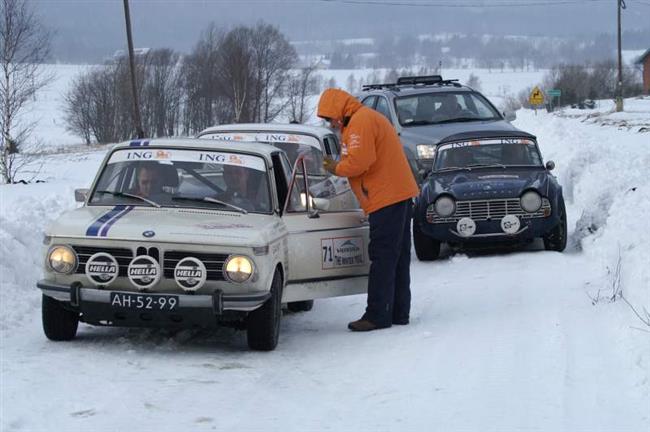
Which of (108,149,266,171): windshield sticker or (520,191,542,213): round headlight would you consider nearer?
(108,149,266,171): windshield sticker

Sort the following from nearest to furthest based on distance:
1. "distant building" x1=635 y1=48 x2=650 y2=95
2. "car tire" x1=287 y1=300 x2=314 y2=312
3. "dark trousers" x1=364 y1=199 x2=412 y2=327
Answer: "dark trousers" x1=364 y1=199 x2=412 y2=327
"car tire" x1=287 y1=300 x2=314 y2=312
"distant building" x1=635 y1=48 x2=650 y2=95

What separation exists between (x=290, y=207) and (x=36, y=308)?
257 cm

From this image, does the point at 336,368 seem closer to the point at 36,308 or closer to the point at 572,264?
the point at 36,308

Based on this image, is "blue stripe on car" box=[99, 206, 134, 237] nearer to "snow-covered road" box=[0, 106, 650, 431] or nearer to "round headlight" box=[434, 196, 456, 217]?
"snow-covered road" box=[0, 106, 650, 431]

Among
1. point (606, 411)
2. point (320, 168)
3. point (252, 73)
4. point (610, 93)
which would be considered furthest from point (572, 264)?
point (610, 93)

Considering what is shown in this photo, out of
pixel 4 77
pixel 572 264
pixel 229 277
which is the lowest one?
pixel 572 264

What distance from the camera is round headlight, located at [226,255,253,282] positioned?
734 cm

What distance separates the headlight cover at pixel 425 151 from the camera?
52.3 ft

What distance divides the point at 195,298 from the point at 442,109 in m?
10.9

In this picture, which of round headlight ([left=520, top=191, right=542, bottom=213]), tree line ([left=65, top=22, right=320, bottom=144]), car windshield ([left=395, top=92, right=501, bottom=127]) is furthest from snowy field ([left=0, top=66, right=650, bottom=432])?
tree line ([left=65, top=22, right=320, bottom=144])

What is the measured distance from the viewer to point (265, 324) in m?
7.65

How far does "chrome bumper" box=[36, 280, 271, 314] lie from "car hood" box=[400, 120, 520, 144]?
30.1ft

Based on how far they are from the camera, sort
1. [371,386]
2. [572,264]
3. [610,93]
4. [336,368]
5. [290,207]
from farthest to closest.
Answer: [610,93] → [572,264] → [290,207] → [336,368] → [371,386]

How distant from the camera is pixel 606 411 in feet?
19.3
